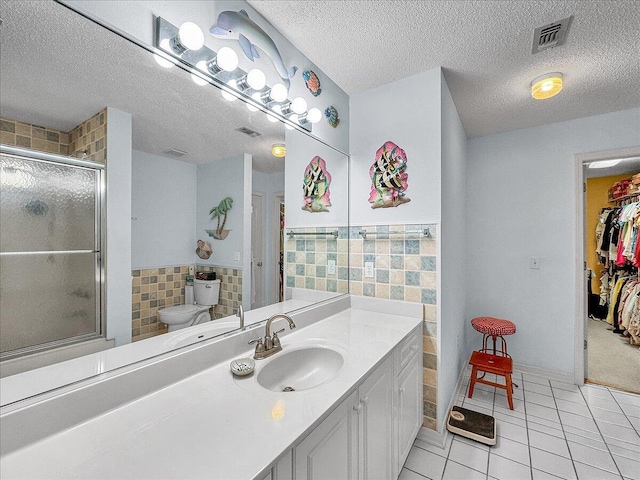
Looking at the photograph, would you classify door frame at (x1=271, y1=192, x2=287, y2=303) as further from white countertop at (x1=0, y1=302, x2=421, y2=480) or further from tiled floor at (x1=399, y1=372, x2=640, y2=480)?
tiled floor at (x1=399, y1=372, x2=640, y2=480)

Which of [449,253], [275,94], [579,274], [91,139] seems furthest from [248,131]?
[579,274]

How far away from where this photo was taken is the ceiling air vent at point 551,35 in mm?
1443

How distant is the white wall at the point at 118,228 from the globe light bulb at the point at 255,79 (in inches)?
21.8

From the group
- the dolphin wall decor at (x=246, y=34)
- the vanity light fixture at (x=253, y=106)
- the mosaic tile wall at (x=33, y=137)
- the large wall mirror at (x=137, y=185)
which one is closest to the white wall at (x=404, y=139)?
the large wall mirror at (x=137, y=185)

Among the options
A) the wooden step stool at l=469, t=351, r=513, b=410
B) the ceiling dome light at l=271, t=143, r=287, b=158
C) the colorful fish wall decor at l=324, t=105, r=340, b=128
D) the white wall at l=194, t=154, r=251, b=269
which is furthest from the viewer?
the wooden step stool at l=469, t=351, r=513, b=410

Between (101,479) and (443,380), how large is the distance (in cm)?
187

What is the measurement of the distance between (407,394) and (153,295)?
1370mm

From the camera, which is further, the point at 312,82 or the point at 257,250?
the point at 312,82

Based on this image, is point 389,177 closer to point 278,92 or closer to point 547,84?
point 278,92

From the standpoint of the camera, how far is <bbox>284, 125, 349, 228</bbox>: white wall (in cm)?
174

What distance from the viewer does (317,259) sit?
1.97 m

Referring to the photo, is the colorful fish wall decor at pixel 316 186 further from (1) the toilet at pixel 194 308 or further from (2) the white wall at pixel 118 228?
(2) the white wall at pixel 118 228

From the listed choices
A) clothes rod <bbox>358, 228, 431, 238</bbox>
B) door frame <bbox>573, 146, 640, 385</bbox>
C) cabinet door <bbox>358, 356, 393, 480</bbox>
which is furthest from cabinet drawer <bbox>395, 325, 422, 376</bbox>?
door frame <bbox>573, 146, 640, 385</bbox>

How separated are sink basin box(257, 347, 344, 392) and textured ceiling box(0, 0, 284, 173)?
0.96 metres
